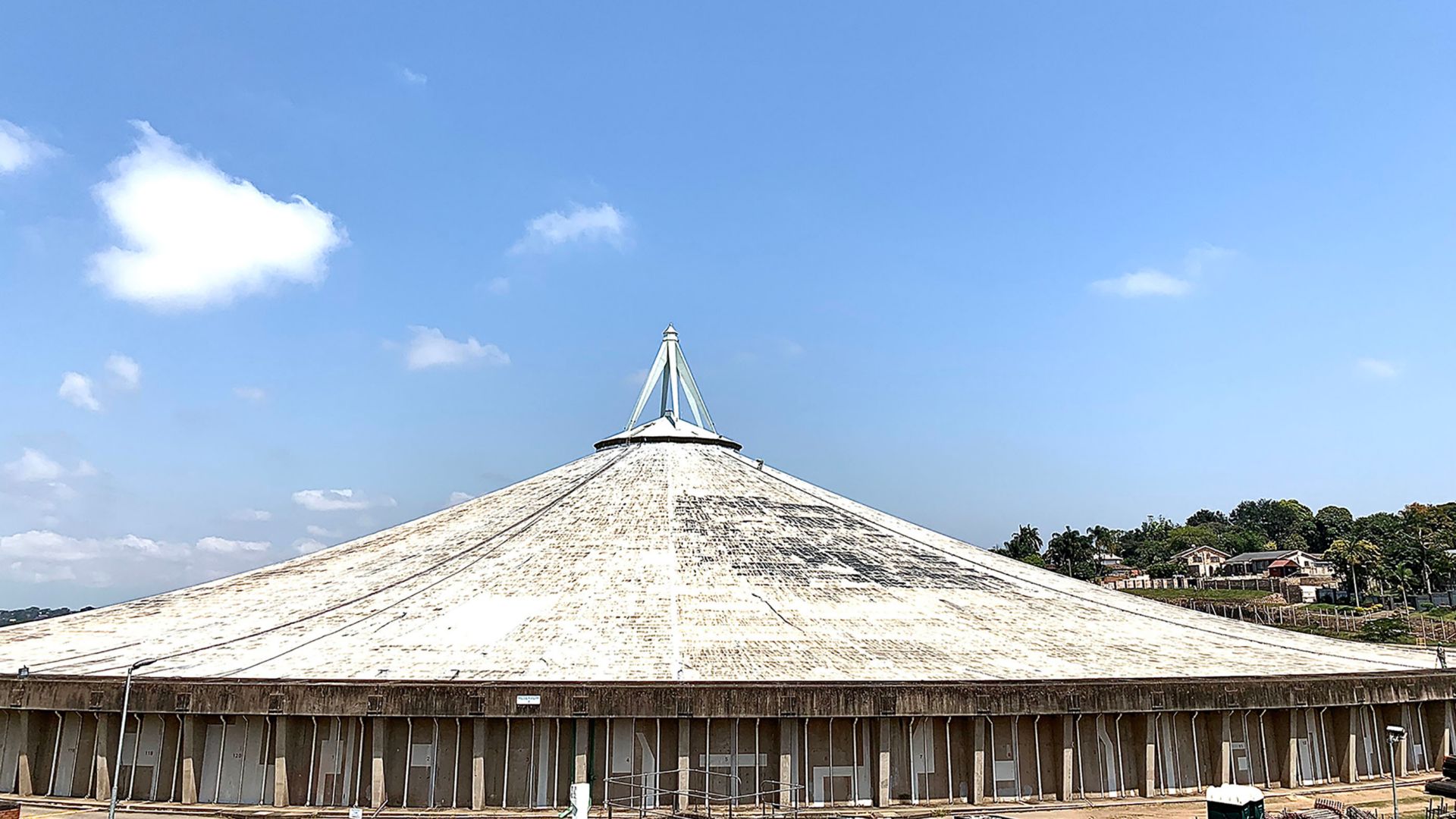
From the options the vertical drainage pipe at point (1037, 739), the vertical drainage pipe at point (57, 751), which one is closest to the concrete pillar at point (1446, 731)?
the vertical drainage pipe at point (1037, 739)

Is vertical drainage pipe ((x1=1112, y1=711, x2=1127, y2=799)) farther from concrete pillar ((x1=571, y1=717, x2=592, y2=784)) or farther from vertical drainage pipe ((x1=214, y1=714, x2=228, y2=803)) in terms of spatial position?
vertical drainage pipe ((x1=214, y1=714, x2=228, y2=803))

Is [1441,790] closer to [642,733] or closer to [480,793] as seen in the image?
[642,733]

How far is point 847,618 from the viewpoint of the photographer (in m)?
31.6

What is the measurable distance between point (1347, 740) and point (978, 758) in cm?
1112

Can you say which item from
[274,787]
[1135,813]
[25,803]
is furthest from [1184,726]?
[25,803]

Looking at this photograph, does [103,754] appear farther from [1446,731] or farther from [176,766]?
[1446,731]

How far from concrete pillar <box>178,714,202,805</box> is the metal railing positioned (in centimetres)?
1044

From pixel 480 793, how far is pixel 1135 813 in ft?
52.8

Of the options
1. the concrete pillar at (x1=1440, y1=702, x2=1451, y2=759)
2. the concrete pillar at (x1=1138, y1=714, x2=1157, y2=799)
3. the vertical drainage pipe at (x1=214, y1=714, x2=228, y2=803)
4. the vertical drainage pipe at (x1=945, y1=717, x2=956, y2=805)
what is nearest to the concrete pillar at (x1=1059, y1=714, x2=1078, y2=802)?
the concrete pillar at (x1=1138, y1=714, x2=1157, y2=799)

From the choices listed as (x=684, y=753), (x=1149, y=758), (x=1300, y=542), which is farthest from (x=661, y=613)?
(x=1300, y=542)

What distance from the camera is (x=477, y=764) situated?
24.0 meters

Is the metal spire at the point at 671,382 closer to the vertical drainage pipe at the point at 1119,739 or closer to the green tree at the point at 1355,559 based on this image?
the vertical drainage pipe at the point at 1119,739

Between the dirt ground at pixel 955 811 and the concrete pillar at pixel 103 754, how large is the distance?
1.37ft

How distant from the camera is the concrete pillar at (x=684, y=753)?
24031 mm
